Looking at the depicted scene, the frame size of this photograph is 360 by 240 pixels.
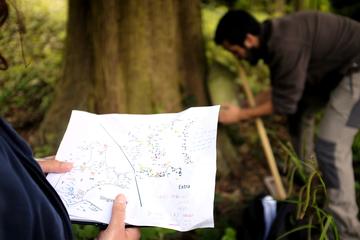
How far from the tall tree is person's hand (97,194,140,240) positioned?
1.71 m

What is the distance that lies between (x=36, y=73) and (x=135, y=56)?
1.49 metres

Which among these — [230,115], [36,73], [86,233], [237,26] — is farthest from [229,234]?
[36,73]

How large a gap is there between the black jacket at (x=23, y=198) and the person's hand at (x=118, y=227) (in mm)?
174

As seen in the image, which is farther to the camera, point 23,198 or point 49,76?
point 49,76

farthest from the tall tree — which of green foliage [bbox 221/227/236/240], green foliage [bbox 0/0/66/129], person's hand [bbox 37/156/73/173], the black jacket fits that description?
the black jacket

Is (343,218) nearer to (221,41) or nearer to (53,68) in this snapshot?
(221,41)

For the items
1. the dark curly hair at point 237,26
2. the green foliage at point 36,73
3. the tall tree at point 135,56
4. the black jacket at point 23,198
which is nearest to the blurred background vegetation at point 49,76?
the green foliage at point 36,73

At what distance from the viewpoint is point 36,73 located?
Answer: 407cm

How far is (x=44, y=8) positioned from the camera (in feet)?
13.3

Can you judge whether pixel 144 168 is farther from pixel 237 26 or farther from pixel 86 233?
pixel 237 26

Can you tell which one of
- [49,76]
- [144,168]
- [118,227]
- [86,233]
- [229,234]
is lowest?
[229,234]

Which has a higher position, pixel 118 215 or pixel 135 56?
pixel 135 56

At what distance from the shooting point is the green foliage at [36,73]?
3.55 metres

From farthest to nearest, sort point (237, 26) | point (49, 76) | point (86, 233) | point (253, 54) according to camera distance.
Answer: point (49, 76) → point (253, 54) → point (237, 26) → point (86, 233)
